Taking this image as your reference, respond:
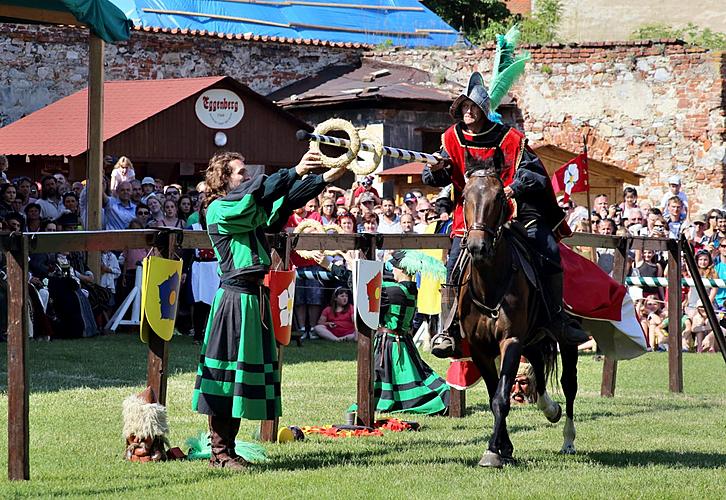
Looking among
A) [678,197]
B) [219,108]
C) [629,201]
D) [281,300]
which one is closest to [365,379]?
[281,300]

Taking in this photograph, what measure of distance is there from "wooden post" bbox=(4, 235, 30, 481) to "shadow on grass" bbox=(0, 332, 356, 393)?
4229 millimetres

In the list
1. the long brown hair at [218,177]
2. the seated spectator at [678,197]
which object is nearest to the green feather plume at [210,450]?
the long brown hair at [218,177]

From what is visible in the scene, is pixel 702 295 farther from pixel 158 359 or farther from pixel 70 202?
pixel 70 202

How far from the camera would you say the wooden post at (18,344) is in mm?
7305

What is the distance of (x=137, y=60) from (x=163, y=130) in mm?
4850

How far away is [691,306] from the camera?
17734 mm

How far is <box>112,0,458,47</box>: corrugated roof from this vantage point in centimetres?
2873

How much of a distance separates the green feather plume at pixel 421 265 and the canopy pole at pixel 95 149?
589cm

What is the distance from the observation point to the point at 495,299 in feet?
27.9

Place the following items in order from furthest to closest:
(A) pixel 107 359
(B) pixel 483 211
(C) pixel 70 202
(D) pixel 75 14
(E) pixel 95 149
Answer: (C) pixel 70 202 < (E) pixel 95 149 < (D) pixel 75 14 < (A) pixel 107 359 < (B) pixel 483 211

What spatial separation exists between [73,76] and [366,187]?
7931mm

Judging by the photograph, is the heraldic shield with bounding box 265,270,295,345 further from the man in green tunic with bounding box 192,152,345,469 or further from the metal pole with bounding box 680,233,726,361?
the metal pole with bounding box 680,233,726,361

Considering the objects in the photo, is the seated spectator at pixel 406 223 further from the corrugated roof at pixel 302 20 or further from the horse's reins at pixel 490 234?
the corrugated roof at pixel 302 20

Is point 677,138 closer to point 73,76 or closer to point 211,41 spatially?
point 211,41
